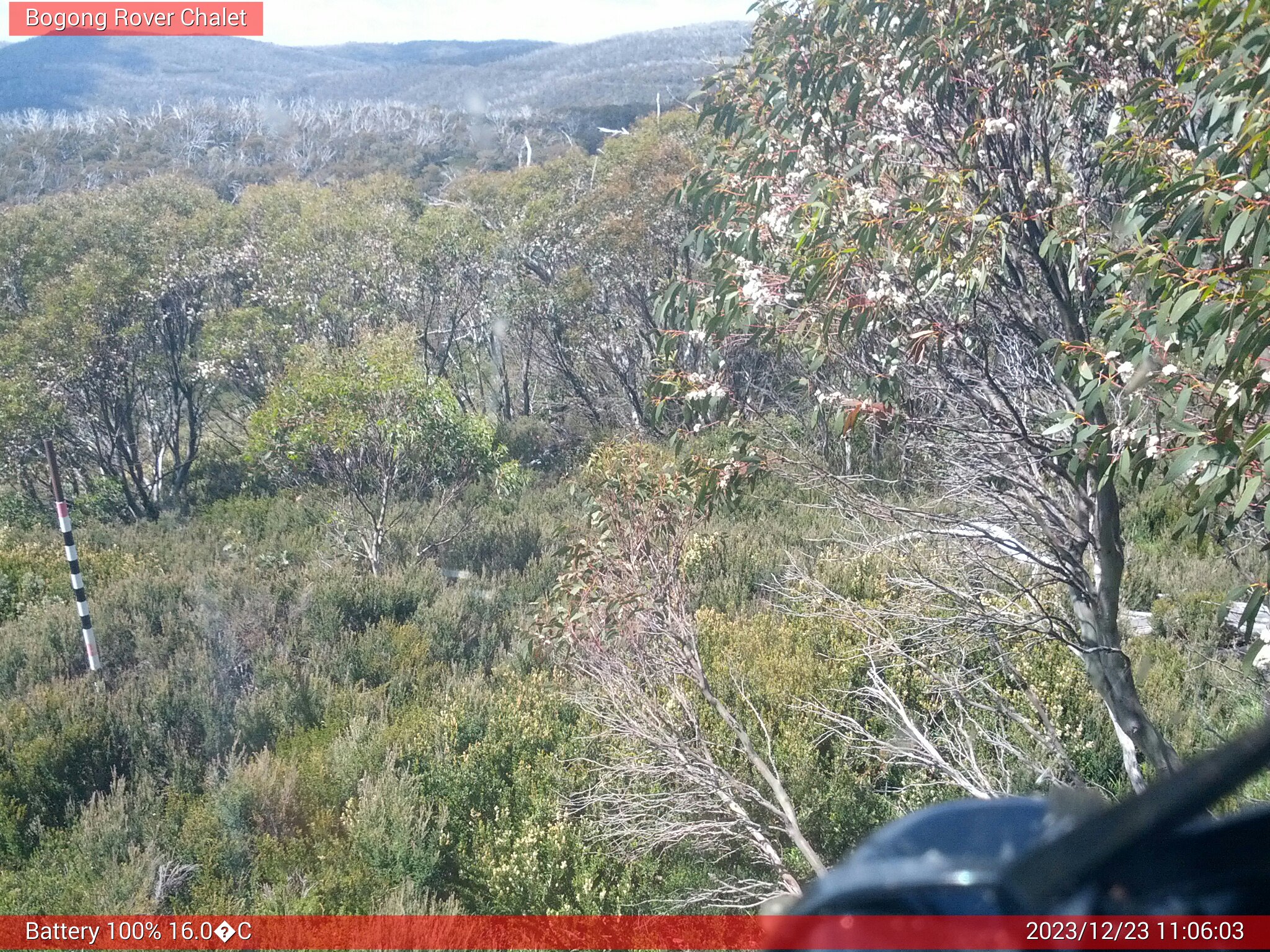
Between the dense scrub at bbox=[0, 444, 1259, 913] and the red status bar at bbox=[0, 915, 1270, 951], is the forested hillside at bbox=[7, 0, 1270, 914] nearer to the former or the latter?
the dense scrub at bbox=[0, 444, 1259, 913]

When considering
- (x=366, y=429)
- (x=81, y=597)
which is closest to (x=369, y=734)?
(x=81, y=597)

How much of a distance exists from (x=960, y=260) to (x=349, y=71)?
70943 mm

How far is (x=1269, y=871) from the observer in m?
0.82

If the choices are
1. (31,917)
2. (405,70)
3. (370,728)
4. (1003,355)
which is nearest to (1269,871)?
(1003,355)

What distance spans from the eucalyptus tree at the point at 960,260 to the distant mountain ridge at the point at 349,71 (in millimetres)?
41198

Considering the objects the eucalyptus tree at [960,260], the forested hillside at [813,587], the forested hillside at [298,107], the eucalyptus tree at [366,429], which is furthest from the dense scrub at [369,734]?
the forested hillside at [298,107]

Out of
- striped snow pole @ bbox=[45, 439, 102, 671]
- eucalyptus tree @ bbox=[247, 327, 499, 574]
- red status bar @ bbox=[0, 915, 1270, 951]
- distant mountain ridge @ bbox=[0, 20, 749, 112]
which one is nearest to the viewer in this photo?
red status bar @ bbox=[0, 915, 1270, 951]

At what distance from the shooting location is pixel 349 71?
6550cm

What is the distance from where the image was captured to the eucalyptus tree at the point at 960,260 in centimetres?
374

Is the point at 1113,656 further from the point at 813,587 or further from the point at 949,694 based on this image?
the point at 813,587

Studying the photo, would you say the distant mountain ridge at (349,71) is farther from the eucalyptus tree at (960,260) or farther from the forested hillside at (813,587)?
the eucalyptus tree at (960,260)

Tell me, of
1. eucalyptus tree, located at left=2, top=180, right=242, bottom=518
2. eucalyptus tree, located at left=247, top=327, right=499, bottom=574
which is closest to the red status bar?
eucalyptus tree, located at left=247, top=327, right=499, bottom=574

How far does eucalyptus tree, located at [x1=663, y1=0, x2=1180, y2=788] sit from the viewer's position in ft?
12.3

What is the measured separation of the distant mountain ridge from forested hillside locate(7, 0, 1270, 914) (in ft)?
132
